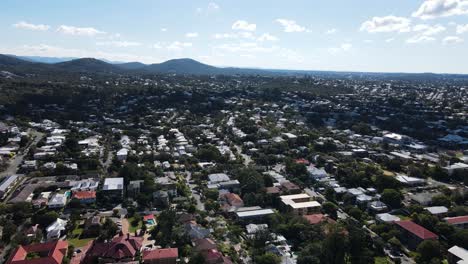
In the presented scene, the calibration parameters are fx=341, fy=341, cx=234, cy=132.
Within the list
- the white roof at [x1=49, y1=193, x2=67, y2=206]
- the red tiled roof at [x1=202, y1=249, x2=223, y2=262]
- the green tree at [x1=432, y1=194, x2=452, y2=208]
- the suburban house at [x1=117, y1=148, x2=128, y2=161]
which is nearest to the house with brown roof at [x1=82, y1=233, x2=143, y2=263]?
the red tiled roof at [x1=202, y1=249, x2=223, y2=262]

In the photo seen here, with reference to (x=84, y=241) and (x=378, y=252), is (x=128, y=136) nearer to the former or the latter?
(x=84, y=241)

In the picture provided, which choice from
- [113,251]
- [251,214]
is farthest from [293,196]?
[113,251]

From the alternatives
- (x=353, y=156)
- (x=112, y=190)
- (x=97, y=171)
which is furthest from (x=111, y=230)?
(x=353, y=156)

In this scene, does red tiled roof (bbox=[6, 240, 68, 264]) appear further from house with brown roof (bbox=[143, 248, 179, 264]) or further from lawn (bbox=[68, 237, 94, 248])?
house with brown roof (bbox=[143, 248, 179, 264])

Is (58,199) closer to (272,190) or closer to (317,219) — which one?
(272,190)

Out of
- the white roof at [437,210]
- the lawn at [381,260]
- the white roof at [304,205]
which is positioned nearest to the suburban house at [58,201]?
the white roof at [304,205]

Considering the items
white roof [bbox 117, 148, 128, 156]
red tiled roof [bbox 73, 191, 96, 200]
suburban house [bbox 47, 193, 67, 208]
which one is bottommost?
suburban house [bbox 47, 193, 67, 208]
